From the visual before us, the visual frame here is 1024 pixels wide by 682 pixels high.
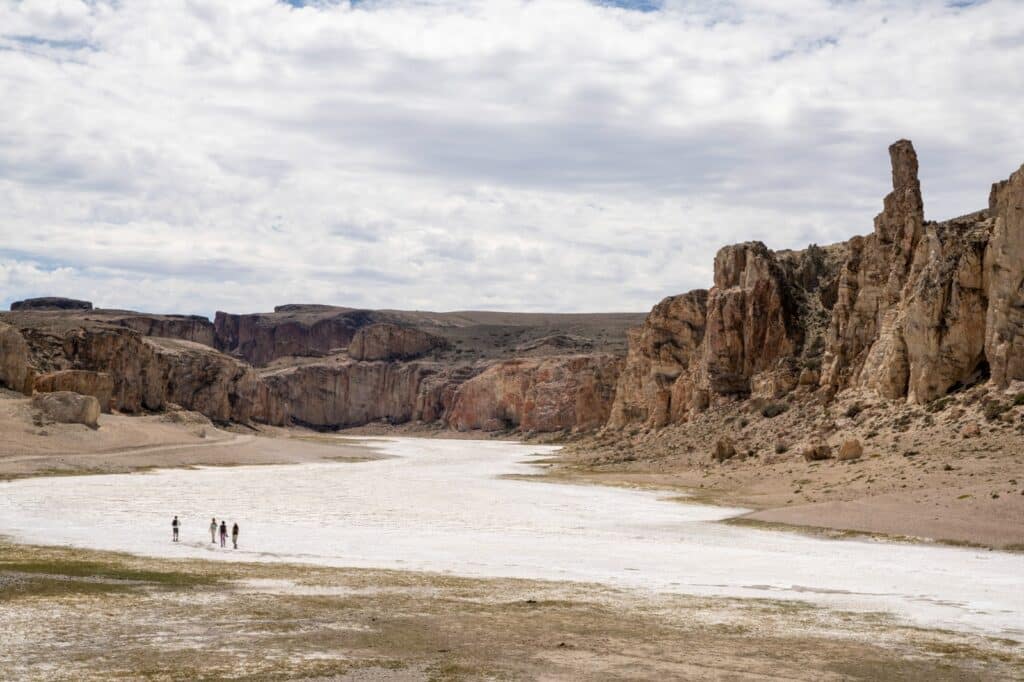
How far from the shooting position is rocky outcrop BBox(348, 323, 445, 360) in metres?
192

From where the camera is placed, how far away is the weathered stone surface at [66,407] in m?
72.8

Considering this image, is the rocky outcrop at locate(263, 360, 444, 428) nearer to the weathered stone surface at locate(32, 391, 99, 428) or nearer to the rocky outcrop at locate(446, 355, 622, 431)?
the rocky outcrop at locate(446, 355, 622, 431)

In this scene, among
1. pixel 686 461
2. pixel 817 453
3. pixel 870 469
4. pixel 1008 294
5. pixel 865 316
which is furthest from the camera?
pixel 686 461

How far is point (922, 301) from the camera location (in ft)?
165

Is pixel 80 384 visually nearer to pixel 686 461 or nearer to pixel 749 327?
pixel 686 461

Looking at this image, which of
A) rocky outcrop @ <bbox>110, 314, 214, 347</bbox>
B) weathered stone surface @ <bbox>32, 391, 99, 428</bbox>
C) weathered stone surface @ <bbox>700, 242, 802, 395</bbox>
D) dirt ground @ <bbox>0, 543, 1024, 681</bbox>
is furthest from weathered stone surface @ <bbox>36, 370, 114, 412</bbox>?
rocky outcrop @ <bbox>110, 314, 214, 347</bbox>

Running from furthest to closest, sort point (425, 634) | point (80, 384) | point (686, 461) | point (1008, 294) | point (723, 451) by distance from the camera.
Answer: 1. point (80, 384)
2. point (686, 461)
3. point (723, 451)
4. point (1008, 294)
5. point (425, 634)

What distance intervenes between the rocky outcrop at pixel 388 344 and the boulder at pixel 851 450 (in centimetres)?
14774

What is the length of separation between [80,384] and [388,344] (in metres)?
106

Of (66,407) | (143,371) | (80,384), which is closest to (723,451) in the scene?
(66,407)

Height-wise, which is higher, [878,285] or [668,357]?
[878,285]

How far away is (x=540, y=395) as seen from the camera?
142 m

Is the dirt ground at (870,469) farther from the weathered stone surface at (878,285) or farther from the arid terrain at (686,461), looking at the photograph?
the weathered stone surface at (878,285)

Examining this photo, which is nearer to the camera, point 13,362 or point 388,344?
→ point 13,362
